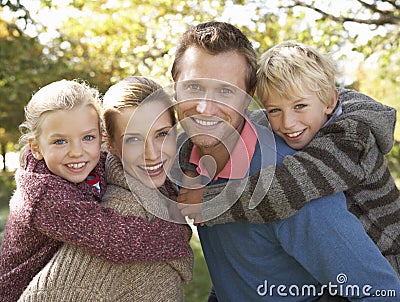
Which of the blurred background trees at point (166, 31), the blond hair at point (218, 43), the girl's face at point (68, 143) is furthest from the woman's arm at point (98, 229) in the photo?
the blurred background trees at point (166, 31)

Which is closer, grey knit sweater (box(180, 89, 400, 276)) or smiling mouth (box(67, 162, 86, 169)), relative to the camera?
grey knit sweater (box(180, 89, 400, 276))

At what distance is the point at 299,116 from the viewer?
2.20m

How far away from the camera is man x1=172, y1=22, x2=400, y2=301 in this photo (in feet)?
6.13

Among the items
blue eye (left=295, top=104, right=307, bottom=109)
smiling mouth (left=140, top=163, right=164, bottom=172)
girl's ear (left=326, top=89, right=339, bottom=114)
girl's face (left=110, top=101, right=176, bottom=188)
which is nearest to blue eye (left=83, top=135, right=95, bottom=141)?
girl's face (left=110, top=101, right=176, bottom=188)

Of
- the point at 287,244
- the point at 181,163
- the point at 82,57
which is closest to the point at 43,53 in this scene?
the point at 82,57

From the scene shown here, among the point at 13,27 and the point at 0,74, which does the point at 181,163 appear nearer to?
the point at 13,27

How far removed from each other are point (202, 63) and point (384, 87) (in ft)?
49.7

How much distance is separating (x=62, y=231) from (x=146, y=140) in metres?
0.44

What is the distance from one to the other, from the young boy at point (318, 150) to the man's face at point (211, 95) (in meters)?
0.15

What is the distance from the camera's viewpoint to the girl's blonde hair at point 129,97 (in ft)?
→ 6.82

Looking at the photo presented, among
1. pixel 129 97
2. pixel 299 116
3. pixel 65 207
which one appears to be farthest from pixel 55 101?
pixel 299 116

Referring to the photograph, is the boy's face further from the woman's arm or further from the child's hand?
the woman's arm

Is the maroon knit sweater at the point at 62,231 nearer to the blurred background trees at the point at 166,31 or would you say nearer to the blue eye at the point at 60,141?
the blue eye at the point at 60,141

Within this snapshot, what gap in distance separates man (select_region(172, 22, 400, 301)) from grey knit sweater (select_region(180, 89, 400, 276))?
0.07 m
